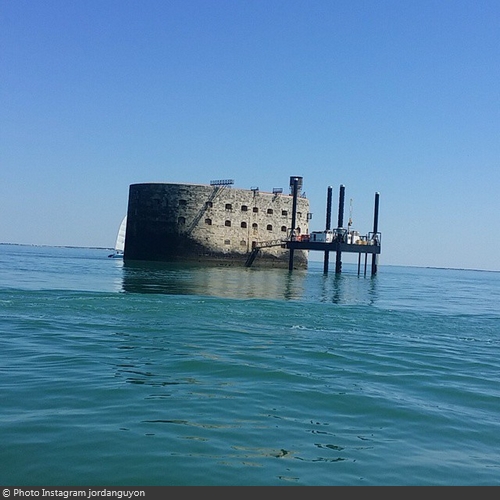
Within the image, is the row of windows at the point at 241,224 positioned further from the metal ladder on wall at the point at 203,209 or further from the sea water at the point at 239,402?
the sea water at the point at 239,402

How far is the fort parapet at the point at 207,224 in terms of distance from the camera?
1868 inches

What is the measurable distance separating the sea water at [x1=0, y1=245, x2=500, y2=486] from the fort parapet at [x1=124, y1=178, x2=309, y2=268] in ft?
107

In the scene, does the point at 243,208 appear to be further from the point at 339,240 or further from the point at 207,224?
the point at 339,240

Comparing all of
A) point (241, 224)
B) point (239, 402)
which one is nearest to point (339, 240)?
point (241, 224)

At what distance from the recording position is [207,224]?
47.8 metres

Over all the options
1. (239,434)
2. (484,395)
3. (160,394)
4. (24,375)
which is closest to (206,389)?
(160,394)

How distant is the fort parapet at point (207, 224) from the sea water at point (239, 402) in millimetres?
32474

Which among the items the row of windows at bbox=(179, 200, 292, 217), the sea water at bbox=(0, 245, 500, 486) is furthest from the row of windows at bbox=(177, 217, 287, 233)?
the sea water at bbox=(0, 245, 500, 486)

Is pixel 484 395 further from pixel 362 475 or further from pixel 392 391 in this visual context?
pixel 362 475

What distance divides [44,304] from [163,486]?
12625 millimetres

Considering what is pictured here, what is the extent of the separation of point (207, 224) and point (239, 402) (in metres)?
40.9

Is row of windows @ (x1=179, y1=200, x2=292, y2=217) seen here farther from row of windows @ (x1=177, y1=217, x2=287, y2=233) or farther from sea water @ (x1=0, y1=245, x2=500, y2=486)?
sea water @ (x1=0, y1=245, x2=500, y2=486)

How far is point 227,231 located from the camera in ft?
160

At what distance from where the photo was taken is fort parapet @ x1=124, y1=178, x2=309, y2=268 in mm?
47438
